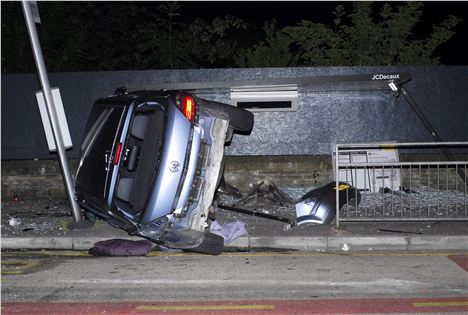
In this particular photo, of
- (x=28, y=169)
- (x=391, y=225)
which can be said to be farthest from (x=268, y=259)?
(x=28, y=169)

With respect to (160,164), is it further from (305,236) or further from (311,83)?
(311,83)

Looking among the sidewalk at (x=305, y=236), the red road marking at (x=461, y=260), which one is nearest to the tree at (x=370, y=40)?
the sidewalk at (x=305, y=236)

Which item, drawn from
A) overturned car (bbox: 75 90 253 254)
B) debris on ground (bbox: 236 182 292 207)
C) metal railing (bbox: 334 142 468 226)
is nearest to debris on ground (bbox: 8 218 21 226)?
overturned car (bbox: 75 90 253 254)

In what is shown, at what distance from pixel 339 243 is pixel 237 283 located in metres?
2.25

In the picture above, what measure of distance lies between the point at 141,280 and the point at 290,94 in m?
5.93

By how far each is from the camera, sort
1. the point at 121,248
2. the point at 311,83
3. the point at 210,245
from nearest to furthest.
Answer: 1. the point at 210,245
2. the point at 121,248
3. the point at 311,83

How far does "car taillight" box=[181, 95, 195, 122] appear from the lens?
7.64 meters

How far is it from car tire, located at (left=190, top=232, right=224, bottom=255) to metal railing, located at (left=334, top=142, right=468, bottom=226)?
212cm

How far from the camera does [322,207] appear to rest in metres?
9.52

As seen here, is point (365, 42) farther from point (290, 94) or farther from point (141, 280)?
point (141, 280)

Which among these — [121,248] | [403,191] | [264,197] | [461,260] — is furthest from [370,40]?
[121,248]

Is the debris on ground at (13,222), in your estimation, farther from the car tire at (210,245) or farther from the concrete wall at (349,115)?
the car tire at (210,245)

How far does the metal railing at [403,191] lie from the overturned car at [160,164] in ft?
6.99

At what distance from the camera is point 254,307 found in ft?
20.0
